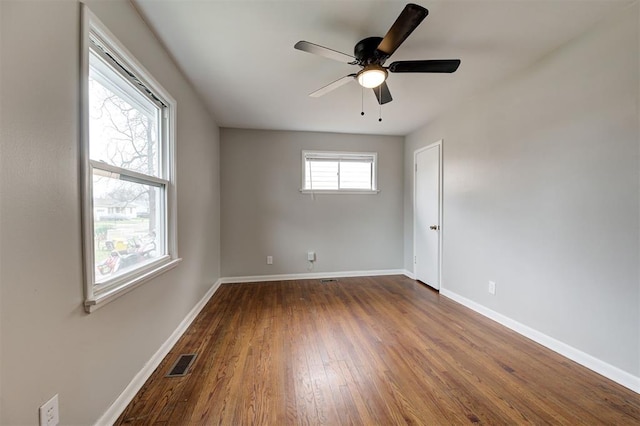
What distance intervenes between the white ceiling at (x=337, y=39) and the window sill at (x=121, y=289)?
1697mm

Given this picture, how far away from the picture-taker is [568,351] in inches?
77.3

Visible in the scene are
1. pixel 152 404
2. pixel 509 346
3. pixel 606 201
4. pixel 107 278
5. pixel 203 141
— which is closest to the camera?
pixel 107 278

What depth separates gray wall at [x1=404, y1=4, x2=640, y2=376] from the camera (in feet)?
5.43

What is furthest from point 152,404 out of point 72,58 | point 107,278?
point 72,58

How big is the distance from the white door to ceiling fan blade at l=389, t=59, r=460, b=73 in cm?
180

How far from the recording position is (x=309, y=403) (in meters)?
1.50

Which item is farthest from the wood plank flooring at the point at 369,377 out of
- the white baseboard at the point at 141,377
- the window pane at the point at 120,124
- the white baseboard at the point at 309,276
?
the window pane at the point at 120,124

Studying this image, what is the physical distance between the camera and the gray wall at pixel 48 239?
33.6 inches

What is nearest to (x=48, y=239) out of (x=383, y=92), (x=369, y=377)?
(x=369, y=377)

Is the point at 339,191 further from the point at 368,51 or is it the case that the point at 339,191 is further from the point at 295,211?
the point at 368,51

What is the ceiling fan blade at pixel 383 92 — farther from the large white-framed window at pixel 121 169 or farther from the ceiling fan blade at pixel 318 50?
the large white-framed window at pixel 121 169

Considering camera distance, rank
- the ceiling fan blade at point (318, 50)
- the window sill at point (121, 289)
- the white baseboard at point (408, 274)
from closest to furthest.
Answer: the window sill at point (121, 289), the ceiling fan blade at point (318, 50), the white baseboard at point (408, 274)

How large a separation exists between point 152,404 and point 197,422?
35 centimetres

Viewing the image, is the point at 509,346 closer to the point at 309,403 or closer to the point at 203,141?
the point at 309,403
